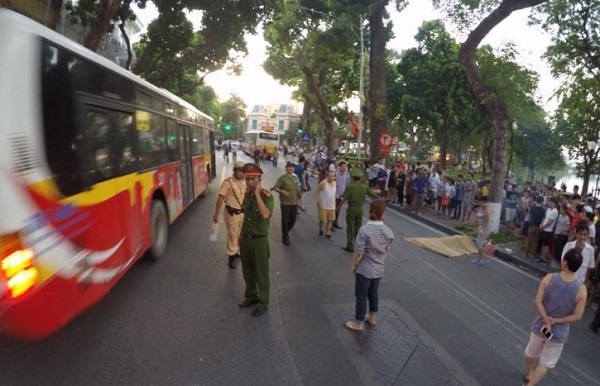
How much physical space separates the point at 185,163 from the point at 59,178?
6.18 meters

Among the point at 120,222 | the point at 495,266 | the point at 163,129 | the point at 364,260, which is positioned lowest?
the point at 495,266

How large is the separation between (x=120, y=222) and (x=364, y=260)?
3.00m

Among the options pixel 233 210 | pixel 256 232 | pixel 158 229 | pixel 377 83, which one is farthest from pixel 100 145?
pixel 377 83

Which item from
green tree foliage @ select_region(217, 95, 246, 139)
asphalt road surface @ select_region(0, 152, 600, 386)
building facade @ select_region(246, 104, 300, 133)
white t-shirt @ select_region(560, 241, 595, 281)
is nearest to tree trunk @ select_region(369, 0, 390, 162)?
asphalt road surface @ select_region(0, 152, 600, 386)

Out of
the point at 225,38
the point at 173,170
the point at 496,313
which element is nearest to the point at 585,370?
the point at 496,313

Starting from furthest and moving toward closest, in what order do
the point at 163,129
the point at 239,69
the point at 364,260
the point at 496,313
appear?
the point at 239,69, the point at 163,129, the point at 496,313, the point at 364,260

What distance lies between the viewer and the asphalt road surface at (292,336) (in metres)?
3.83

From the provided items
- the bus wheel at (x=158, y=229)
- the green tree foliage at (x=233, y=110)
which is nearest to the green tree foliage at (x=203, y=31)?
the bus wheel at (x=158, y=229)

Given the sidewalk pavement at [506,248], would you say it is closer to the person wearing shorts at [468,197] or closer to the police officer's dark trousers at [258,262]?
the person wearing shorts at [468,197]

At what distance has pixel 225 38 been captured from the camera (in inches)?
779

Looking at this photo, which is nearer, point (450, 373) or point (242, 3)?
point (450, 373)

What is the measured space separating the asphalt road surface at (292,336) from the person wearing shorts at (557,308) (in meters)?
0.57

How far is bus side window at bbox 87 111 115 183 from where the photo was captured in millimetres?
4211

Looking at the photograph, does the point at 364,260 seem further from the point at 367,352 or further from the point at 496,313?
the point at 496,313
